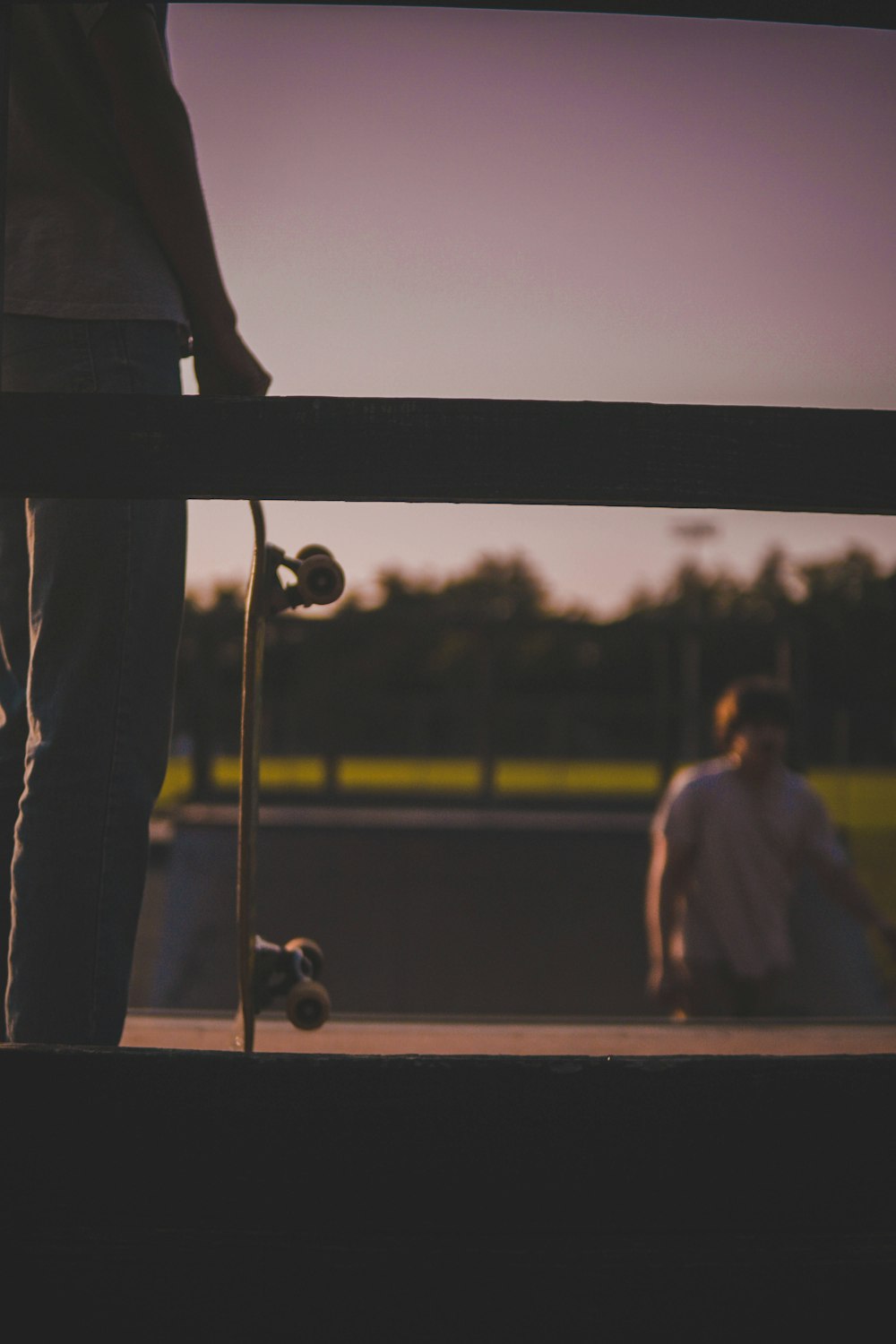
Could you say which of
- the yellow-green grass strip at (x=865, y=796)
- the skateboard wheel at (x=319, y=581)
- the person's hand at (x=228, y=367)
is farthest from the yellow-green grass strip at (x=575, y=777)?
the person's hand at (x=228, y=367)

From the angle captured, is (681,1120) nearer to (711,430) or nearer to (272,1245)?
(272,1245)

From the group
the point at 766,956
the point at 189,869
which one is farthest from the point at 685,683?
the point at 766,956

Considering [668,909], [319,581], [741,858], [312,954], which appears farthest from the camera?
[741,858]

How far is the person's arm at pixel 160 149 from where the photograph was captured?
1.24m

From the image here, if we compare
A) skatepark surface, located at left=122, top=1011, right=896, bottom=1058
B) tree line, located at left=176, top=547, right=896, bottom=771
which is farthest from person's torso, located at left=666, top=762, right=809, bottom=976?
tree line, located at left=176, top=547, right=896, bottom=771

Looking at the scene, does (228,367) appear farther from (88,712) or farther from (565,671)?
(565,671)

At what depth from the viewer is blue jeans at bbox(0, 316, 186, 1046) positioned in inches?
46.7

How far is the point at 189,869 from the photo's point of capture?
29.9 ft

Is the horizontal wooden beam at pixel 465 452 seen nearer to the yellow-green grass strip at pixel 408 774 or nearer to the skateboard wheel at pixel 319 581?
the skateboard wheel at pixel 319 581

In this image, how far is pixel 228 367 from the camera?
1.44 meters

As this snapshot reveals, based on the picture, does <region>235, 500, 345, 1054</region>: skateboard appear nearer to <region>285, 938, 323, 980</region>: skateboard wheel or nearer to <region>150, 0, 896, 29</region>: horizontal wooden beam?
<region>285, 938, 323, 980</region>: skateboard wheel

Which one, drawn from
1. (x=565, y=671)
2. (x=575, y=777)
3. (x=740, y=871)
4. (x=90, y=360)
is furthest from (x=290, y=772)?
(x=565, y=671)

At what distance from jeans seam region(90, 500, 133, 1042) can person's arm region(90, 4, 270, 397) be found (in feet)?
0.83

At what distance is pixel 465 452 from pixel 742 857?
11.5ft
